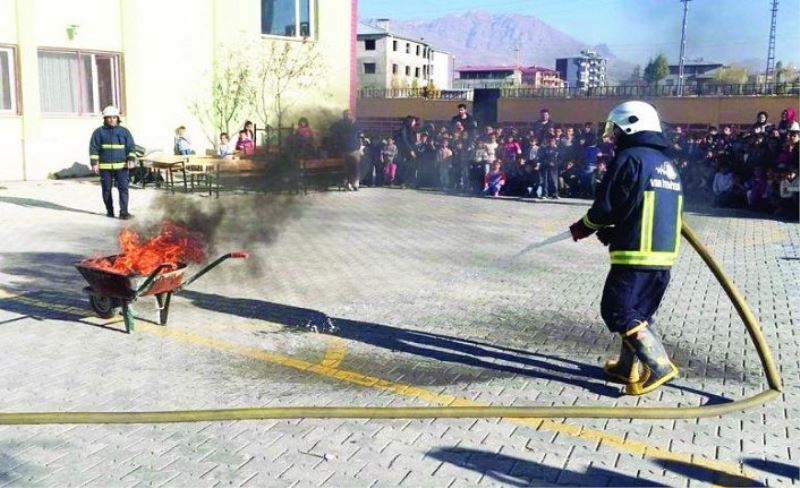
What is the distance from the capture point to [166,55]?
1945 centimetres

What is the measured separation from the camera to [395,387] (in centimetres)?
508

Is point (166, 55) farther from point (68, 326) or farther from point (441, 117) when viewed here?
point (68, 326)

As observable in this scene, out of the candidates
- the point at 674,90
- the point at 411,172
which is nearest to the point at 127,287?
the point at 674,90

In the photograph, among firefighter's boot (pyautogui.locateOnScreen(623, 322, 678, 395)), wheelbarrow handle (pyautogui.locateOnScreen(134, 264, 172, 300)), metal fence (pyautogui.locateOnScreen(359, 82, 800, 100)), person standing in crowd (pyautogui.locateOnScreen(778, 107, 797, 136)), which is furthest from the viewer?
person standing in crowd (pyautogui.locateOnScreen(778, 107, 797, 136))

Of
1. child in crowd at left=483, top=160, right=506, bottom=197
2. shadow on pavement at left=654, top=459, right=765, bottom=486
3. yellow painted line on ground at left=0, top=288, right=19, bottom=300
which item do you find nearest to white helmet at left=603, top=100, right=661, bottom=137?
shadow on pavement at left=654, top=459, right=765, bottom=486

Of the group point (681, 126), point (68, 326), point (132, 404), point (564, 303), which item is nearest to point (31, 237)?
point (68, 326)

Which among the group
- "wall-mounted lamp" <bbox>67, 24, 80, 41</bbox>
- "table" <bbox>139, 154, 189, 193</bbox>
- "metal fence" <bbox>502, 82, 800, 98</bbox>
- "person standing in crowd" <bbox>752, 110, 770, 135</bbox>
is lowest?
"table" <bbox>139, 154, 189, 193</bbox>

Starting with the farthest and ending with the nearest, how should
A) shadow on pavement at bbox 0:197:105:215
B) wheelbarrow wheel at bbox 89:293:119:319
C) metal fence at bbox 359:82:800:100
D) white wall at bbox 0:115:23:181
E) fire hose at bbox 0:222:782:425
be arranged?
white wall at bbox 0:115:23:181 → shadow on pavement at bbox 0:197:105:215 → metal fence at bbox 359:82:800:100 → wheelbarrow wheel at bbox 89:293:119:319 → fire hose at bbox 0:222:782:425

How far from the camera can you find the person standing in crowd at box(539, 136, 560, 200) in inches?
649

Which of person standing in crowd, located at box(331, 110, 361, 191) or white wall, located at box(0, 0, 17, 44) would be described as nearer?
person standing in crowd, located at box(331, 110, 361, 191)

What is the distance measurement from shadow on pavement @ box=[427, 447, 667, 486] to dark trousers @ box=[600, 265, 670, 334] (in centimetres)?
127

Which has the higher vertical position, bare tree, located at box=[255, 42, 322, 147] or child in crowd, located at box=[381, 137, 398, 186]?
bare tree, located at box=[255, 42, 322, 147]

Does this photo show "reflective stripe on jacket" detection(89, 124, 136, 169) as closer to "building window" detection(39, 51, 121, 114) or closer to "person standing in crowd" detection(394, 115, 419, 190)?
"building window" detection(39, 51, 121, 114)

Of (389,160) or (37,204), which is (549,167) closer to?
(389,160)
